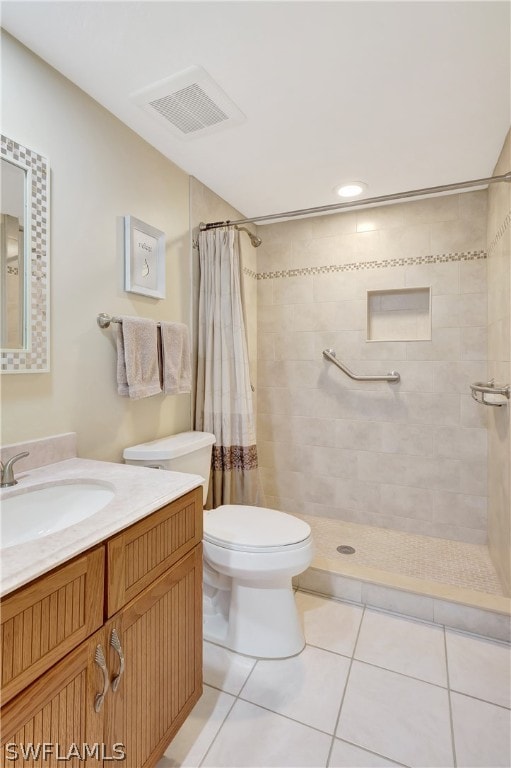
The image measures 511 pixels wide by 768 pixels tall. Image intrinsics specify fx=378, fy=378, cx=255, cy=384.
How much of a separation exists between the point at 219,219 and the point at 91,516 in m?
1.97

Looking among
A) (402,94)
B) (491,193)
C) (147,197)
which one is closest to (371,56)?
(402,94)

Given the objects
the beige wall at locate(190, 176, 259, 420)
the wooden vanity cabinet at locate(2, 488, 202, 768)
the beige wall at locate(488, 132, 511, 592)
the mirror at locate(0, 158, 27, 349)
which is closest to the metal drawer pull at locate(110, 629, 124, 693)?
the wooden vanity cabinet at locate(2, 488, 202, 768)

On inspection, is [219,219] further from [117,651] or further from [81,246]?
[117,651]

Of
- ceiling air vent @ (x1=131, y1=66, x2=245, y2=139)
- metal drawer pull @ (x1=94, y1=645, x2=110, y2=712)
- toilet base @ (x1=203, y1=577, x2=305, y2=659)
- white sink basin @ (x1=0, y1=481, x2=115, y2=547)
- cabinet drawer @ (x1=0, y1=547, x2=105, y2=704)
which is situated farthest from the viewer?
toilet base @ (x1=203, y1=577, x2=305, y2=659)

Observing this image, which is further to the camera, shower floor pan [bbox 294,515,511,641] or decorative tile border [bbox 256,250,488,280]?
decorative tile border [bbox 256,250,488,280]

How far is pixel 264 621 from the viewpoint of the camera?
1.50 meters

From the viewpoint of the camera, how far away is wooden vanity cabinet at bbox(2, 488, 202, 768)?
0.70 metres

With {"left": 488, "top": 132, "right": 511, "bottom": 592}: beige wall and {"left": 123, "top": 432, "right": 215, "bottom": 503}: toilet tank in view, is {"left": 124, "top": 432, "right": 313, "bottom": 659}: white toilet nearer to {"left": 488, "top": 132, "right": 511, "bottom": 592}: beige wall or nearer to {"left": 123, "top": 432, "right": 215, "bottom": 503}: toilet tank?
{"left": 123, "top": 432, "right": 215, "bottom": 503}: toilet tank

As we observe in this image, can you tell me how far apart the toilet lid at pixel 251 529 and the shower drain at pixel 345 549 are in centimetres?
72

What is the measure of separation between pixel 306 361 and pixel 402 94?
154 cm

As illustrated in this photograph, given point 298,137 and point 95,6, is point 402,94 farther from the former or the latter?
point 95,6

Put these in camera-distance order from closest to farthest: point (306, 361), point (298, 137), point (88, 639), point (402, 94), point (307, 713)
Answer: point (88, 639), point (307, 713), point (402, 94), point (298, 137), point (306, 361)

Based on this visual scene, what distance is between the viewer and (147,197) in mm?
1748

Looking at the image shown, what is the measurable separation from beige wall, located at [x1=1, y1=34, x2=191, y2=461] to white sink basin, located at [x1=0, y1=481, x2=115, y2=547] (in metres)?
0.23
